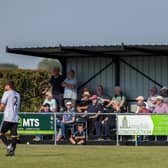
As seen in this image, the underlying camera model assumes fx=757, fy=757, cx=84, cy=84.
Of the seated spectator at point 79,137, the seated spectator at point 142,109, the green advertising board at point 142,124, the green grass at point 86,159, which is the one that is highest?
the seated spectator at point 142,109

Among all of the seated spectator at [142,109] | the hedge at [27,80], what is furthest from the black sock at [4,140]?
the hedge at [27,80]

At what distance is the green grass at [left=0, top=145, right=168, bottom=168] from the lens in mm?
16875

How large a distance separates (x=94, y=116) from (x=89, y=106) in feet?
2.04

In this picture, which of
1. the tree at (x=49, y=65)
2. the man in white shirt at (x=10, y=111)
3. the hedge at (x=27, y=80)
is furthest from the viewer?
the hedge at (x=27, y=80)

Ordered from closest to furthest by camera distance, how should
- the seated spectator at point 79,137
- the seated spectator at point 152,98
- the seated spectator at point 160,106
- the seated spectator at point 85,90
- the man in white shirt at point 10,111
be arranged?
the man in white shirt at point 10,111 < the seated spectator at point 160,106 < the seated spectator at point 79,137 < the seated spectator at point 152,98 < the seated spectator at point 85,90

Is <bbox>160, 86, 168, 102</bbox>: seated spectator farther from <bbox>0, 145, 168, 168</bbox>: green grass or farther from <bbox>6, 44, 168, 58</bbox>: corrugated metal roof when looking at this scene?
<bbox>0, 145, 168, 168</bbox>: green grass

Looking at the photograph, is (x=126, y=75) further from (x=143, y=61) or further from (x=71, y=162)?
(x=71, y=162)

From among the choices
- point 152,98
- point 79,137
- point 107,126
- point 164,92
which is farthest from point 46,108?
point 164,92

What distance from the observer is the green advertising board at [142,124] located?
25.2 metres

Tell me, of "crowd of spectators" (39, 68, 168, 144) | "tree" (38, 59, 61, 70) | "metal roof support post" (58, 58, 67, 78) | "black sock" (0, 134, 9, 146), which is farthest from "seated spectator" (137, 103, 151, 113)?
"black sock" (0, 134, 9, 146)

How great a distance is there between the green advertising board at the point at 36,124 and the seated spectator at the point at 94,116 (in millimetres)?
1282

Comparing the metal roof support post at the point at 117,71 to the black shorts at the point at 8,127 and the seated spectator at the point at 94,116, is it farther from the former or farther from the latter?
the black shorts at the point at 8,127

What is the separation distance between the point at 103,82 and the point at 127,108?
2.10m

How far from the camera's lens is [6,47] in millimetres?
28641
